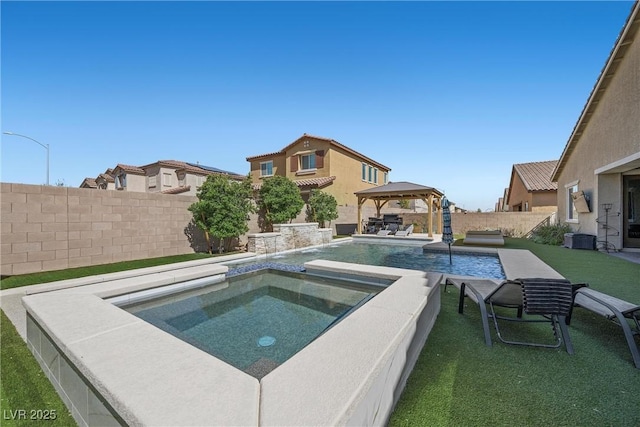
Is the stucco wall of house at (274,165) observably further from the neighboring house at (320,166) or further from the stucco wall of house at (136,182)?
the stucco wall of house at (136,182)

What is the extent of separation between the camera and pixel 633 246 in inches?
416

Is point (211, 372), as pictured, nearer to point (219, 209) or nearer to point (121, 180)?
point (219, 209)

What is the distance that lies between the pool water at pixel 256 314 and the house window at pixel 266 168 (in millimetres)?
18412

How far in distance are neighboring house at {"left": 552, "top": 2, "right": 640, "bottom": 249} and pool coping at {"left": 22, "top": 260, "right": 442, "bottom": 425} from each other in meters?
11.0

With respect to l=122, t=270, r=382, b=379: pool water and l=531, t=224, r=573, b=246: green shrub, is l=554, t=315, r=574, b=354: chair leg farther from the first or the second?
l=531, t=224, r=573, b=246: green shrub

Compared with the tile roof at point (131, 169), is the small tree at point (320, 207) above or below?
below

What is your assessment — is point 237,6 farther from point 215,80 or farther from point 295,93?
point 295,93

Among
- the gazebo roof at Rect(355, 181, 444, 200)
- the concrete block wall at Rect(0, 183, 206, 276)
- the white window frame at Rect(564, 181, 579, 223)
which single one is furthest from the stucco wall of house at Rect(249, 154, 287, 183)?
the white window frame at Rect(564, 181, 579, 223)

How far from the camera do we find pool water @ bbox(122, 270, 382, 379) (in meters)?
3.39


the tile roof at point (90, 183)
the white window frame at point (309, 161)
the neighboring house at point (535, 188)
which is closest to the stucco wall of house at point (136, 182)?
the tile roof at point (90, 183)

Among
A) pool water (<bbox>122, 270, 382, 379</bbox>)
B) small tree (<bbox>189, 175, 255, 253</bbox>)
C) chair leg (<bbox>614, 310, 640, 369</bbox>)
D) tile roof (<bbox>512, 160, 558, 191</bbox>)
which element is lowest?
pool water (<bbox>122, 270, 382, 379</bbox>)

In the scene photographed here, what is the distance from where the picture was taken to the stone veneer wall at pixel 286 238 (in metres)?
10.5

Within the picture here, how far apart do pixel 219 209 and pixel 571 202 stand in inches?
686

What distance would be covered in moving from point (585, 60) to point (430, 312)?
13.6 meters
